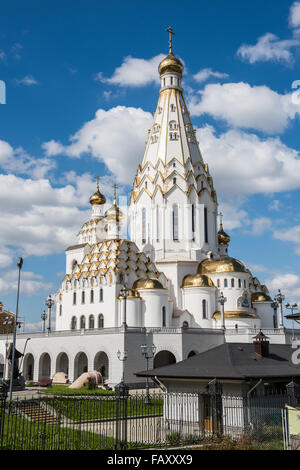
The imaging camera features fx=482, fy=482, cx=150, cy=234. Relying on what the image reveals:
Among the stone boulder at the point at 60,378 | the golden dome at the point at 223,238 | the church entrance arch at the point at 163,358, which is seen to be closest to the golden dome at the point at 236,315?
the church entrance arch at the point at 163,358

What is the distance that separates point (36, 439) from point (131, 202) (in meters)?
42.8

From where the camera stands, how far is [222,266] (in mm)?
50219

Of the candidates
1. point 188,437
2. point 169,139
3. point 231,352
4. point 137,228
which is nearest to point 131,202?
point 137,228

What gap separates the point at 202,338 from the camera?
4369 centimetres

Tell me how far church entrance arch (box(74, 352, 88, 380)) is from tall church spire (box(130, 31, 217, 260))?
14.2m

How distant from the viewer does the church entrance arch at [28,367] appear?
50625 mm

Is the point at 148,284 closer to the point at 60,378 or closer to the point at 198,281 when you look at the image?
the point at 198,281

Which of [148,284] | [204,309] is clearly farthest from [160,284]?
[204,309]

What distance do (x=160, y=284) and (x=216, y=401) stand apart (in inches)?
1190

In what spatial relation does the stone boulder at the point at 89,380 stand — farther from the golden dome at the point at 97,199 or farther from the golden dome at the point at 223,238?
the golden dome at the point at 97,199

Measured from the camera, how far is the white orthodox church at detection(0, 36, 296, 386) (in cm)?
4269

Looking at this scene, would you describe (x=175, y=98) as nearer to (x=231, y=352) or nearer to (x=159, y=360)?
(x=159, y=360)

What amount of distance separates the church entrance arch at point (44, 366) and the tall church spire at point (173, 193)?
1573cm

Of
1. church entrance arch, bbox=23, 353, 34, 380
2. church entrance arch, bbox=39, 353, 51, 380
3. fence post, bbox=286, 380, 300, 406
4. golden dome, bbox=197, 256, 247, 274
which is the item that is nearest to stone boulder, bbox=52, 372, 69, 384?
church entrance arch, bbox=39, 353, 51, 380
